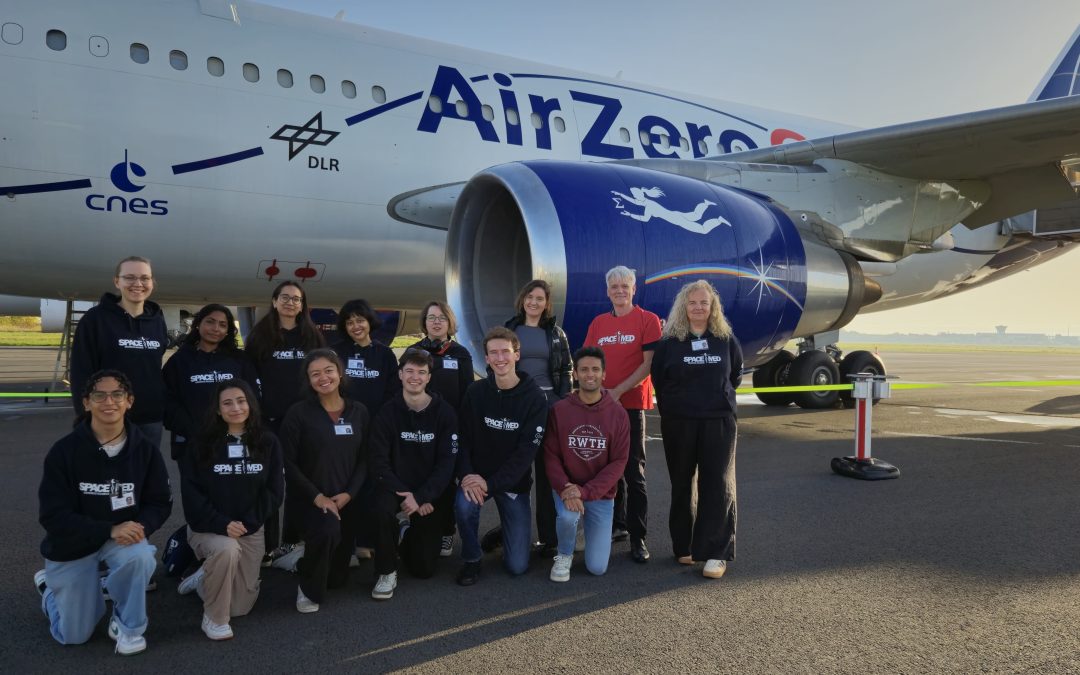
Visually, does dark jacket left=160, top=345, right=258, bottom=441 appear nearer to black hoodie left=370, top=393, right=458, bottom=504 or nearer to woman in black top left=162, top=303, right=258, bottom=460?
woman in black top left=162, top=303, right=258, bottom=460

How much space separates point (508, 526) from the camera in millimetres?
3516

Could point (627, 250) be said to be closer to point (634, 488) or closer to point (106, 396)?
point (634, 488)

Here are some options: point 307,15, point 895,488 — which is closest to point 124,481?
point 895,488

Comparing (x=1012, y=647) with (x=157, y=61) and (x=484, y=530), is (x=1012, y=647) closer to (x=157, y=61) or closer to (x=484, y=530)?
(x=484, y=530)

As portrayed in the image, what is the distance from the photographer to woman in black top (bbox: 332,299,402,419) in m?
3.87

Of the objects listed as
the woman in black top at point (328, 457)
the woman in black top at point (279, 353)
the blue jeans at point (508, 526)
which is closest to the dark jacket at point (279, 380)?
the woman in black top at point (279, 353)

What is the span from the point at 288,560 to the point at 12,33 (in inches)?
195

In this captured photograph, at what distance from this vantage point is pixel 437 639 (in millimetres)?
2688

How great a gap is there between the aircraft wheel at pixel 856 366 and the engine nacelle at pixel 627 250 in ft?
10.5

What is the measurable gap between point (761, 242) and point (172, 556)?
4767mm

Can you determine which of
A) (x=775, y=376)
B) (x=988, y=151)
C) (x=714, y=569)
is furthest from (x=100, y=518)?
(x=775, y=376)

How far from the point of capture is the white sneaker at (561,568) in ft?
11.0

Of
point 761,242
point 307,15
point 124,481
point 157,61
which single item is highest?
point 307,15

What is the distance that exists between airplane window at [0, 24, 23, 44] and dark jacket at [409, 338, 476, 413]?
4.42 metres
